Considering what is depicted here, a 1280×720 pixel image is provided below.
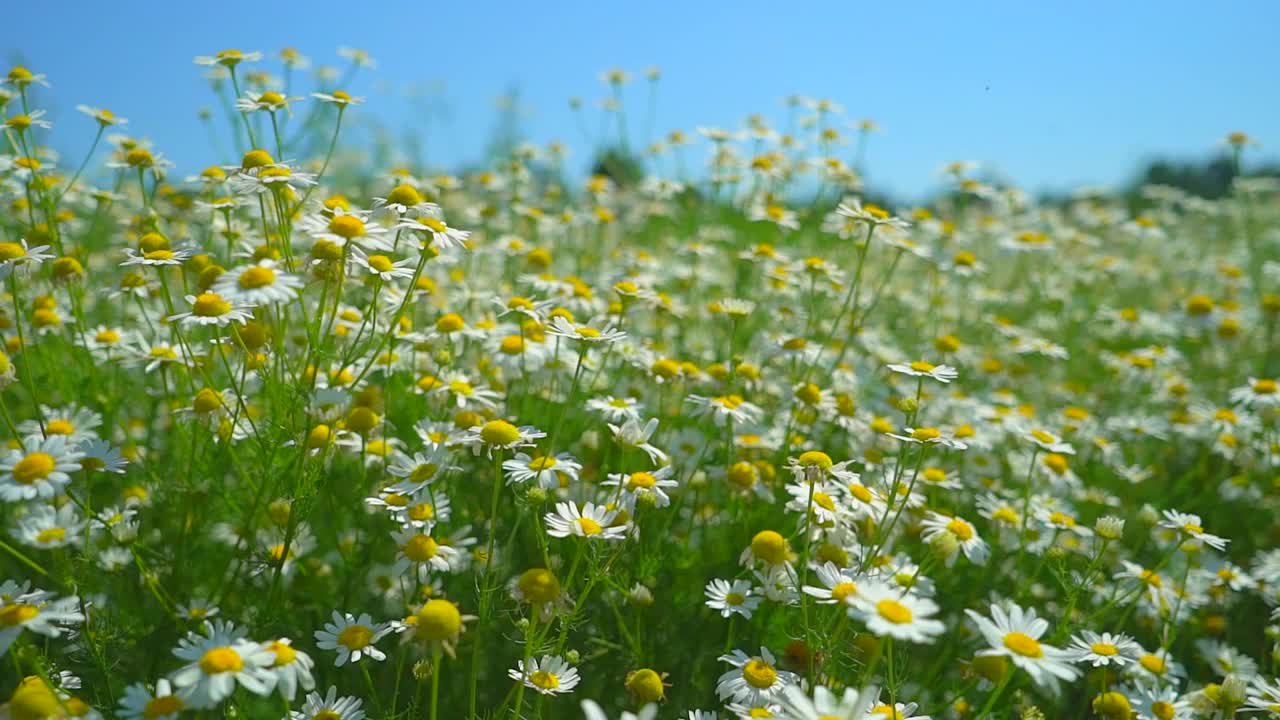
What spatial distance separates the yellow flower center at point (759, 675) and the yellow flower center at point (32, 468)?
190cm

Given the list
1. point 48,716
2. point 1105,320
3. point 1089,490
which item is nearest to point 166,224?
point 48,716

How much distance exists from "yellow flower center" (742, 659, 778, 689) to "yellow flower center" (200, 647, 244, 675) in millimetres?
1247

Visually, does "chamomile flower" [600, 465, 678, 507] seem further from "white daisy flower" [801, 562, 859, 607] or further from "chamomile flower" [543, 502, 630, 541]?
"white daisy flower" [801, 562, 859, 607]

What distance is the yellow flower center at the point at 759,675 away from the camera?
224cm

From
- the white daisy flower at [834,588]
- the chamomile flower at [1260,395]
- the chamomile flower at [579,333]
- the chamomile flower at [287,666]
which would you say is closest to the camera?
the chamomile flower at [287,666]

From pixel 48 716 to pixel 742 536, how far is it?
214cm

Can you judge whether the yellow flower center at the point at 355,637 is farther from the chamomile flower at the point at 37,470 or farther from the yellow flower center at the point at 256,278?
the yellow flower center at the point at 256,278

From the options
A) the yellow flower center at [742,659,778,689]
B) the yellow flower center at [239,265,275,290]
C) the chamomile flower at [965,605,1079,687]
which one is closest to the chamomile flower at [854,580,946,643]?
the chamomile flower at [965,605,1079,687]

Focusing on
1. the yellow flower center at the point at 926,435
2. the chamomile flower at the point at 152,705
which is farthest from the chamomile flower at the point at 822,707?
the chamomile flower at the point at 152,705

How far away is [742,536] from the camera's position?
3.14 meters

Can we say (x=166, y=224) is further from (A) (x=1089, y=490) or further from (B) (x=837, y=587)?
(A) (x=1089, y=490)

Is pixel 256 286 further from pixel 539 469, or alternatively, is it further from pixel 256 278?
pixel 539 469

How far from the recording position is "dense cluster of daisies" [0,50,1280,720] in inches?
89.0

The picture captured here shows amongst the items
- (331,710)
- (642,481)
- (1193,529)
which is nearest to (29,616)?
(331,710)
